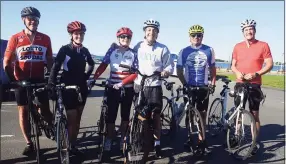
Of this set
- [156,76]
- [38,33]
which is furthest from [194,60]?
[38,33]

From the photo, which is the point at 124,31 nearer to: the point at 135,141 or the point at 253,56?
the point at 135,141

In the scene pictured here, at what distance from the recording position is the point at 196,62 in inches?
216

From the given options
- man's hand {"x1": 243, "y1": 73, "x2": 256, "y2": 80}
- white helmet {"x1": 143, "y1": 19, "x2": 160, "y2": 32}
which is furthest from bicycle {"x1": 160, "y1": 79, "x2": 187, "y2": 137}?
white helmet {"x1": 143, "y1": 19, "x2": 160, "y2": 32}

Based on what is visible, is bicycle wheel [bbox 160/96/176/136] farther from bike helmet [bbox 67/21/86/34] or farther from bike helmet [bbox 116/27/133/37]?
bike helmet [bbox 67/21/86/34]

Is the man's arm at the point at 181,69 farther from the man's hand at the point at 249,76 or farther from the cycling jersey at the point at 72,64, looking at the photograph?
the cycling jersey at the point at 72,64

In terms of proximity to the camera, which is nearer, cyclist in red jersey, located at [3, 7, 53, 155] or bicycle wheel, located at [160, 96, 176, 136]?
cyclist in red jersey, located at [3, 7, 53, 155]

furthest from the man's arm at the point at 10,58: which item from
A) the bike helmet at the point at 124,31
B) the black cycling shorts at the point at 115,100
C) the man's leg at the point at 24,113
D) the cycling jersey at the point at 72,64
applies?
the bike helmet at the point at 124,31

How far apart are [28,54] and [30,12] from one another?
730 mm

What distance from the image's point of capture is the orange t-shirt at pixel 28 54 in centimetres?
484

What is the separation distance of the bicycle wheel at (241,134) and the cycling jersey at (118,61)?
2.17 meters

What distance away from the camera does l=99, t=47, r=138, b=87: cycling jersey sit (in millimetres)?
5211

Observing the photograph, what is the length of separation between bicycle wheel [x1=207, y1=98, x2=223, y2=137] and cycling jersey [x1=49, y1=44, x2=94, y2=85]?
11.4ft

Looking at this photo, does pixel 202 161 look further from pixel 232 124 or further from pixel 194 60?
pixel 194 60

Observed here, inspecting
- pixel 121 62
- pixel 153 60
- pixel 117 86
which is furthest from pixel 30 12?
pixel 153 60
